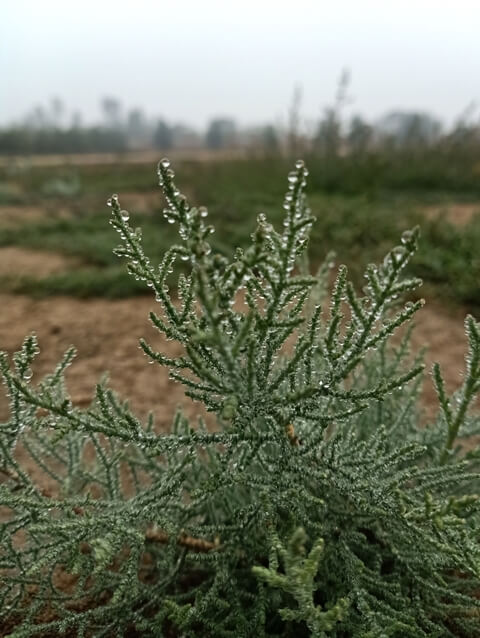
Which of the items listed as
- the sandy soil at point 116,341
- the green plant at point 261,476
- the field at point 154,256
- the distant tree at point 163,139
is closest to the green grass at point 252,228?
the field at point 154,256

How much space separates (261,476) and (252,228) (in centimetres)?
509

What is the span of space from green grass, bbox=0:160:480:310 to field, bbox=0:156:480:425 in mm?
14

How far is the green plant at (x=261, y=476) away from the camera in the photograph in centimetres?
85

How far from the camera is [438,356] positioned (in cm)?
353

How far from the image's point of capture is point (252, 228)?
6113mm

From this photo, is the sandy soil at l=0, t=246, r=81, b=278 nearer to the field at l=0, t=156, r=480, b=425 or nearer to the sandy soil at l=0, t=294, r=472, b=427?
the field at l=0, t=156, r=480, b=425

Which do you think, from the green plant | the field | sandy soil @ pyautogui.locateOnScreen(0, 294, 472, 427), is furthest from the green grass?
the green plant

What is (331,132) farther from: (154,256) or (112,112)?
(112,112)

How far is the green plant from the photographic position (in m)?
0.85

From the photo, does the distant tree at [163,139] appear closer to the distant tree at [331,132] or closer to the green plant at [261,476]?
the distant tree at [331,132]

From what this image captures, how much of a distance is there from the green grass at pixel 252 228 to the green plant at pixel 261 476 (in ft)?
11.0

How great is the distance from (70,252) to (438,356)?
444 centimetres

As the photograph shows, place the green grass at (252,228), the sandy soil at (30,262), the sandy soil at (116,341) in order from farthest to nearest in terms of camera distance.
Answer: the sandy soil at (30,262)
the green grass at (252,228)
the sandy soil at (116,341)

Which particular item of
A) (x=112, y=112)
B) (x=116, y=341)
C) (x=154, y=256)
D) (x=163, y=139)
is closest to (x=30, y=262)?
(x=154, y=256)
